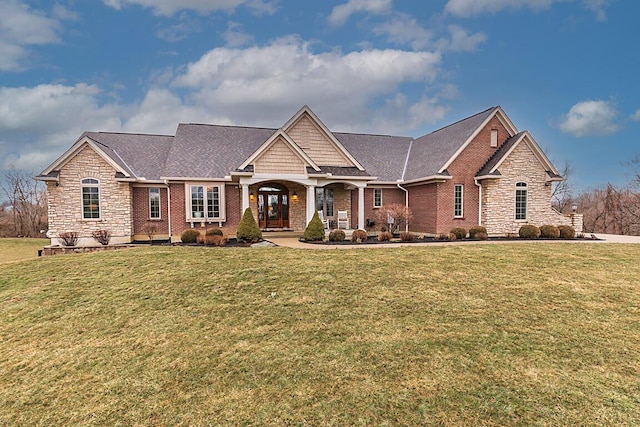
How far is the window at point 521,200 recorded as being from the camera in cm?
1748

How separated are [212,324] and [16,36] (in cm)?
2075

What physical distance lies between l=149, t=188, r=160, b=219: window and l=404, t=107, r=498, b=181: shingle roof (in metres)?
14.3

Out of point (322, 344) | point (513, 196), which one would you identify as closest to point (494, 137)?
point (513, 196)

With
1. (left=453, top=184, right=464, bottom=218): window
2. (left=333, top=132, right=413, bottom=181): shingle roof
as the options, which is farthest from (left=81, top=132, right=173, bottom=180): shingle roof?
(left=453, top=184, right=464, bottom=218): window

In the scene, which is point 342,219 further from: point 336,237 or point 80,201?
point 80,201

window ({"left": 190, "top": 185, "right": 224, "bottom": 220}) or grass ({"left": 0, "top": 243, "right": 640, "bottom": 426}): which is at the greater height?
window ({"left": 190, "top": 185, "right": 224, "bottom": 220})

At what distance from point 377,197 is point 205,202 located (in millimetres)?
10053

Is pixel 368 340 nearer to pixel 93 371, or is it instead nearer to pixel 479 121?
pixel 93 371

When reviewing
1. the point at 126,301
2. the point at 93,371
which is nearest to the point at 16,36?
the point at 126,301

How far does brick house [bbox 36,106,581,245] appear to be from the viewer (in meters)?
15.5

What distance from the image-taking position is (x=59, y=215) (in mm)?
15469

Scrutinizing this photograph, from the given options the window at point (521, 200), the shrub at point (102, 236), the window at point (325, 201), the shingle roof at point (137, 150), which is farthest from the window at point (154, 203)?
the window at point (521, 200)

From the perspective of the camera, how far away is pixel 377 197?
19.6m

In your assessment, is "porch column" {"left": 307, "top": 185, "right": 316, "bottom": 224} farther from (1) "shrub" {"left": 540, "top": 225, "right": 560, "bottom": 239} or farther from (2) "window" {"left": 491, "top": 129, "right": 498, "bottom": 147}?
(1) "shrub" {"left": 540, "top": 225, "right": 560, "bottom": 239}
